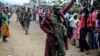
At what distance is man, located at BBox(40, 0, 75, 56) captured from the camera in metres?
7.65

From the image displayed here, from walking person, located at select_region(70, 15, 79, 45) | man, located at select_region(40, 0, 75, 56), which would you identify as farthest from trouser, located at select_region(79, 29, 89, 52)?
man, located at select_region(40, 0, 75, 56)

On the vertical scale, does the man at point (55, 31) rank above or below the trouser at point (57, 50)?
above

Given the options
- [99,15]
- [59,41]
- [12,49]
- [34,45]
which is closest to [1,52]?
[12,49]

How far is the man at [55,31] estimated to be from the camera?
765 centimetres

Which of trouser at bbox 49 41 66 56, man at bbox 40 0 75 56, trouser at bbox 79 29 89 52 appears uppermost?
man at bbox 40 0 75 56

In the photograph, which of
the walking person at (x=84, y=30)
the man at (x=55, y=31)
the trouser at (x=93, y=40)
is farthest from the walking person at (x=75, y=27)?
the man at (x=55, y=31)

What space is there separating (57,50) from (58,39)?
13.4 inches

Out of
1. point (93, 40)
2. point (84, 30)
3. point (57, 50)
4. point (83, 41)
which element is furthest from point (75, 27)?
point (57, 50)

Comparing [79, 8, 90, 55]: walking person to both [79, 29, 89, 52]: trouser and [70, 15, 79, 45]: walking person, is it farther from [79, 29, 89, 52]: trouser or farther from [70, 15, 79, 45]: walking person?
[70, 15, 79, 45]: walking person

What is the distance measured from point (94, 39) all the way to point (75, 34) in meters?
2.21

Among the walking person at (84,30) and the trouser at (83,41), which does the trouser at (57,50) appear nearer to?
the walking person at (84,30)

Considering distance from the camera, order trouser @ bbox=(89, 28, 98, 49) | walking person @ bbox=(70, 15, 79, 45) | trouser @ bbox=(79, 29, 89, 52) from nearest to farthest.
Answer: trouser @ bbox=(79, 29, 89, 52), trouser @ bbox=(89, 28, 98, 49), walking person @ bbox=(70, 15, 79, 45)

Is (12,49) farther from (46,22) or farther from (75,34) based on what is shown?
(46,22)

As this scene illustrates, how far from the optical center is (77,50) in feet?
45.1
